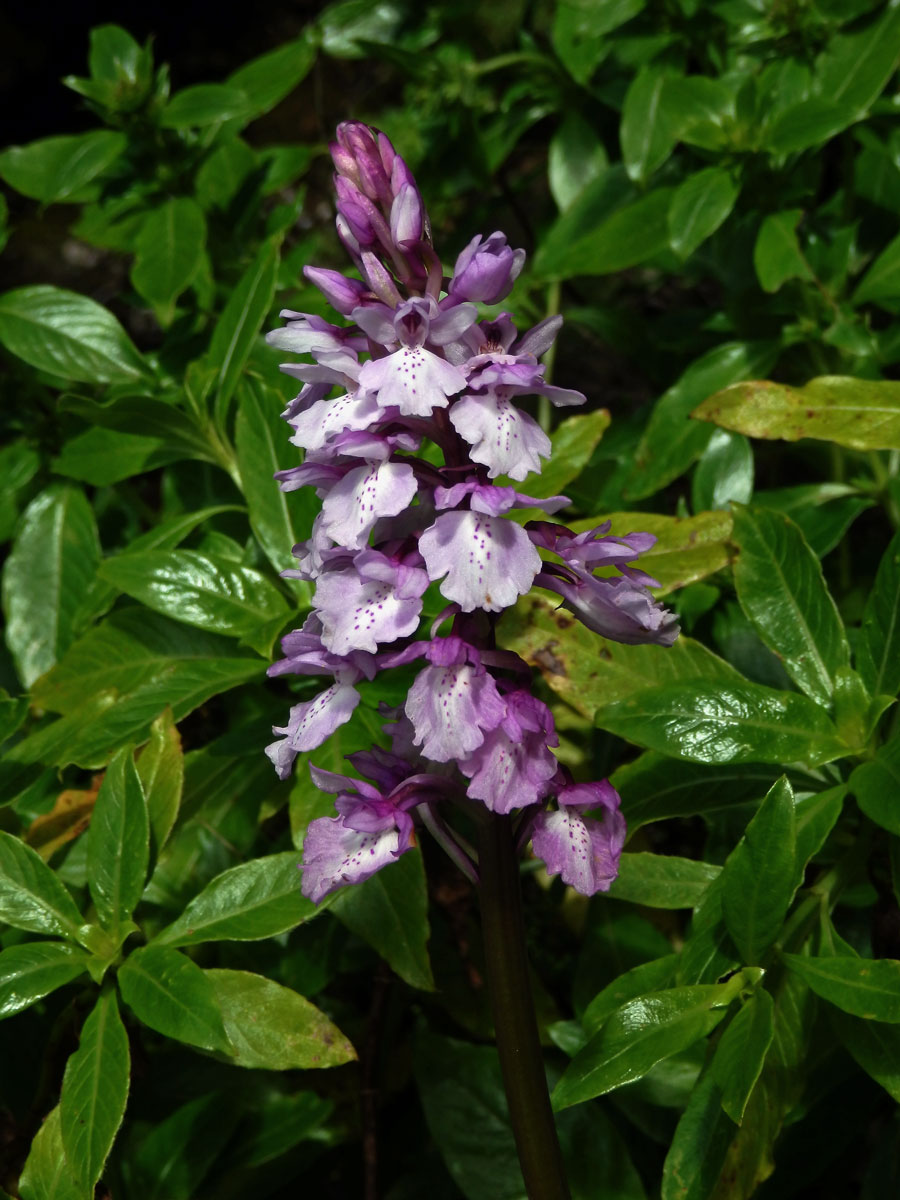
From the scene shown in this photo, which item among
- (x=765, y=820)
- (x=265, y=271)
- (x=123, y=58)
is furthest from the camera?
(x=123, y=58)

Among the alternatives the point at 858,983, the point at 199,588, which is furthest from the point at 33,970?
the point at 858,983

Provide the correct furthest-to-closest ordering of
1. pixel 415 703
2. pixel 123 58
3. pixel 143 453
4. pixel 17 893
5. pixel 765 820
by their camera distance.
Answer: pixel 123 58 → pixel 143 453 → pixel 17 893 → pixel 765 820 → pixel 415 703

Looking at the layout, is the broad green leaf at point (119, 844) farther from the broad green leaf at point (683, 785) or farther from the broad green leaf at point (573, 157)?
the broad green leaf at point (573, 157)

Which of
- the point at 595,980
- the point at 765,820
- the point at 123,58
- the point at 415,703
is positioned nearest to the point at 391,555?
the point at 415,703

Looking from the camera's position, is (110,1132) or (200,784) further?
(200,784)

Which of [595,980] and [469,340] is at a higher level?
[469,340]

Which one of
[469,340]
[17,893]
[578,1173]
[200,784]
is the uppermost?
[469,340]

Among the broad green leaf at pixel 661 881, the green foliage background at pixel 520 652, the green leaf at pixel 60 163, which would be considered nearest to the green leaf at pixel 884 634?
the green foliage background at pixel 520 652

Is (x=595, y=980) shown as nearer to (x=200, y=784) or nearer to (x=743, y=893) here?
(x=743, y=893)

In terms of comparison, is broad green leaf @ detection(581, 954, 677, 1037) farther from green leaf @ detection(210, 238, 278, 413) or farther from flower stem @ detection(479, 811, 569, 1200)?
green leaf @ detection(210, 238, 278, 413)
